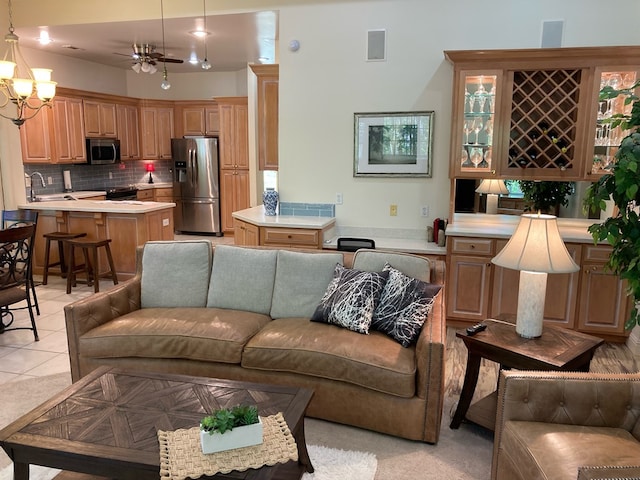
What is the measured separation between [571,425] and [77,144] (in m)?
7.56

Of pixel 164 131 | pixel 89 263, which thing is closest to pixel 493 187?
pixel 89 263

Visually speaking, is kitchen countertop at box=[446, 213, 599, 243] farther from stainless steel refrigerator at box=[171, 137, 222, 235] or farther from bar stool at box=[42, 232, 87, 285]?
stainless steel refrigerator at box=[171, 137, 222, 235]

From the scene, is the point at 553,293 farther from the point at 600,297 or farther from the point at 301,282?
the point at 301,282

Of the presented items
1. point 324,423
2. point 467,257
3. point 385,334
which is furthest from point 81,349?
point 467,257

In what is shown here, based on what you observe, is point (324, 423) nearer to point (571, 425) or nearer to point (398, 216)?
point (571, 425)

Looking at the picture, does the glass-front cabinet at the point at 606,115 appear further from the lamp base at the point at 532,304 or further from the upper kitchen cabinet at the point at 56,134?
the upper kitchen cabinet at the point at 56,134

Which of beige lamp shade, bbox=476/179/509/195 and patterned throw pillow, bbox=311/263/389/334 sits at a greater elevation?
beige lamp shade, bbox=476/179/509/195

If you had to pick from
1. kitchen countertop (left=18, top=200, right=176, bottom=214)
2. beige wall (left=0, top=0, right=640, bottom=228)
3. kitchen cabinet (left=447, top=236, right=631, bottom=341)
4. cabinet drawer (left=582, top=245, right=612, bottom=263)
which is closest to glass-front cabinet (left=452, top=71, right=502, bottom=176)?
beige wall (left=0, top=0, right=640, bottom=228)

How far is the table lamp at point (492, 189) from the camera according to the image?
4.82 meters

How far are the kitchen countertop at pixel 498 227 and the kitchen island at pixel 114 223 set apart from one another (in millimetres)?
3583

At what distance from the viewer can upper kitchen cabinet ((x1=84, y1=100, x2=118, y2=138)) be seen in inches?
304

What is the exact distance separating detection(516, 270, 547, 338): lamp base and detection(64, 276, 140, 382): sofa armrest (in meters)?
2.63

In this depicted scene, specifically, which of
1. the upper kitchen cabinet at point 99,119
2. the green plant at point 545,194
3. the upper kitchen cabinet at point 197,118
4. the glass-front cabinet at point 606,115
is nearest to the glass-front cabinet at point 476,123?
the green plant at point 545,194

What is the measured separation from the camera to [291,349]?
2.88 m
